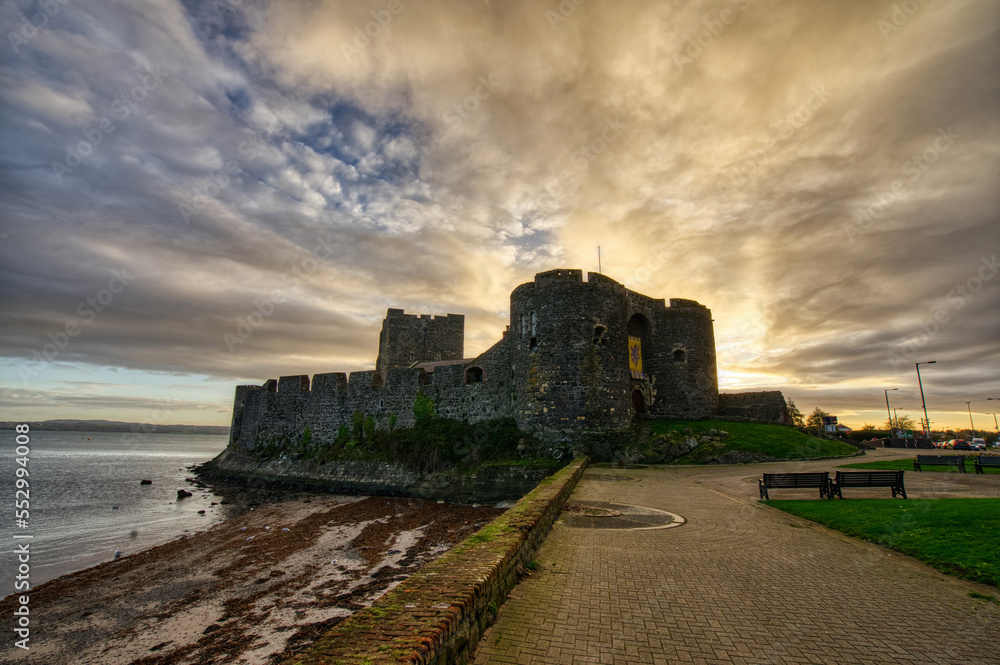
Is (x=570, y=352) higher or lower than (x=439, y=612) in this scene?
higher

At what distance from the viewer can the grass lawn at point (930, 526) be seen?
20.7ft

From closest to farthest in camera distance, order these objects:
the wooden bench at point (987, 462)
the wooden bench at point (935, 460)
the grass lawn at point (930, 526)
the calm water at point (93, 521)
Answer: the grass lawn at point (930, 526) < the calm water at point (93, 521) < the wooden bench at point (987, 462) < the wooden bench at point (935, 460)

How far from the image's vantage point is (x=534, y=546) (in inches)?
272

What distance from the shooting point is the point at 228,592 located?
10320 mm

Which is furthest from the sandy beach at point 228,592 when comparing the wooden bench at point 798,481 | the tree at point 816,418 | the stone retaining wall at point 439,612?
the tree at point 816,418

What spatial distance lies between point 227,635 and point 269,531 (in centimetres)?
946

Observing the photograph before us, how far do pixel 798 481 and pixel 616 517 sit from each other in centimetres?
626

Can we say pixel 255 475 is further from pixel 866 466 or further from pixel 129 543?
pixel 866 466

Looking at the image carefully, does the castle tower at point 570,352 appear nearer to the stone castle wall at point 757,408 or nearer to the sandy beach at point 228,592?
the sandy beach at point 228,592

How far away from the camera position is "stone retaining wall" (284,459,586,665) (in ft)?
9.66

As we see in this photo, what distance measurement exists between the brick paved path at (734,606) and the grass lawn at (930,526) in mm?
331

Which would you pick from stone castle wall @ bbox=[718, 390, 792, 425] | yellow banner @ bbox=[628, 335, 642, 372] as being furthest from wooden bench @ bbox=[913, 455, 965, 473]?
yellow banner @ bbox=[628, 335, 642, 372]

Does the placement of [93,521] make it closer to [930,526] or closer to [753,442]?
[930,526]

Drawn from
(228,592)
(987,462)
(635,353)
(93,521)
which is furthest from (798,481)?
(93,521)
